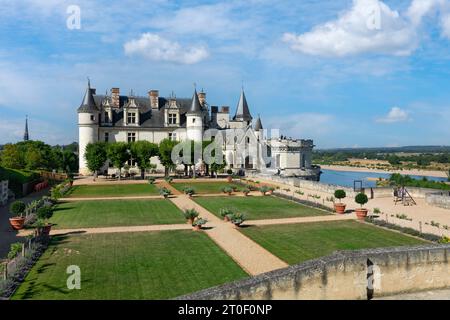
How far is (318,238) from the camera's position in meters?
19.4

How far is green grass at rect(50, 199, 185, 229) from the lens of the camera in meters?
23.2

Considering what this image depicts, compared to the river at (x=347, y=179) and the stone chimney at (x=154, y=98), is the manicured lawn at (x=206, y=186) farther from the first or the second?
the river at (x=347, y=179)

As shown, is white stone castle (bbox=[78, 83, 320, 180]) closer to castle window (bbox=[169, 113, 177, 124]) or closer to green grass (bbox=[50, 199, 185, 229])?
castle window (bbox=[169, 113, 177, 124])

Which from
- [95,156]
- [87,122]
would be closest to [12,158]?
[87,122]

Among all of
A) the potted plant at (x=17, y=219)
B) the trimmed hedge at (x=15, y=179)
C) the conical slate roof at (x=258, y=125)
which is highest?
the conical slate roof at (x=258, y=125)

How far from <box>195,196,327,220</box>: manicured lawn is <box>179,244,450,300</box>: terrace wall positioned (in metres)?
14.3

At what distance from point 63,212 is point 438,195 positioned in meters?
26.8

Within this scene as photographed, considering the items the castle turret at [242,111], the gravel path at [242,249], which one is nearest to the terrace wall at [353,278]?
the gravel path at [242,249]

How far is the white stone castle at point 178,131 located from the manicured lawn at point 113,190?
46.0 ft

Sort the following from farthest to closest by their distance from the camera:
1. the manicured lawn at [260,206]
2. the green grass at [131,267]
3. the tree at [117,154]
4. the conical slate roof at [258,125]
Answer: the conical slate roof at [258,125]
the tree at [117,154]
the manicured lawn at [260,206]
the green grass at [131,267]

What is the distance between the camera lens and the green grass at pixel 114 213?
23.2m

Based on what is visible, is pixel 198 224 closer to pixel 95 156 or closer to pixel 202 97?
pixel 95 156

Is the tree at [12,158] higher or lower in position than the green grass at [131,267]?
higher
